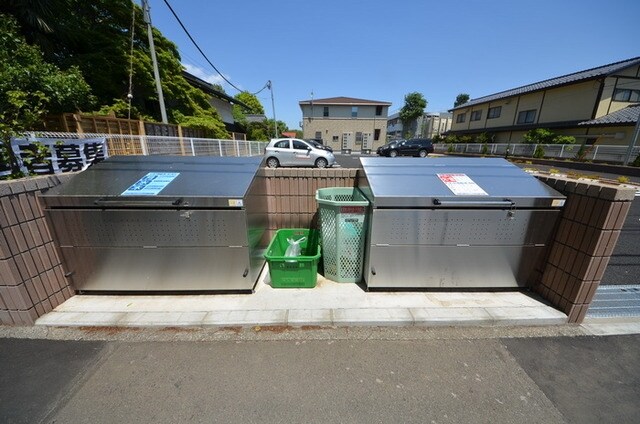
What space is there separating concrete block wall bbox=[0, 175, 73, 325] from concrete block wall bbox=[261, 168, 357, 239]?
7.17 ft

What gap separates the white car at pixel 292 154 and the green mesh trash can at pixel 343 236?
9.32 metres

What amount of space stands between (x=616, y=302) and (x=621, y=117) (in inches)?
857

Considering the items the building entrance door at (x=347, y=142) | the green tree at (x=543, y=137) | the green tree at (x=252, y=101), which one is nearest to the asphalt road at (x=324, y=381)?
the green tree at (x=543, y=137)

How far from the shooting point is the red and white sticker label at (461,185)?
2439mm

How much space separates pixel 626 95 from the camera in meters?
17.1

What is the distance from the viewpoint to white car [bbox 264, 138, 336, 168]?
11.8 metres

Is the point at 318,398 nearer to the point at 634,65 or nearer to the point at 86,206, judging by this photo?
the point at 86,206

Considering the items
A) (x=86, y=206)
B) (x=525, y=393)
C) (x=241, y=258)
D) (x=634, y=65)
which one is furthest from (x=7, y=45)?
(x=634, y=65)

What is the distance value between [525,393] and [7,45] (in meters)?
12.4

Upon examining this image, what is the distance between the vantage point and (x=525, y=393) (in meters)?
1.67

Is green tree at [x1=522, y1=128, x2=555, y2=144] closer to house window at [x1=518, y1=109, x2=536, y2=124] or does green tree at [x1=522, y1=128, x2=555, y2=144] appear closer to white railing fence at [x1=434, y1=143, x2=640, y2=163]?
white railing fence at [x1=434, y1=143, x2=640, y2=163]

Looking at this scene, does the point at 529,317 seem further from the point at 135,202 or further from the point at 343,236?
the point at 135,202

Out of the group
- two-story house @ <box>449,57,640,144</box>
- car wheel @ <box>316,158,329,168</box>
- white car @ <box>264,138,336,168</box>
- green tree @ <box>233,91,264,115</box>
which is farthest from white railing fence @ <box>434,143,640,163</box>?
green tree @ <box>233,91,264,115</box>

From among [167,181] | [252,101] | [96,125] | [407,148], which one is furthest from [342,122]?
[167,181]
